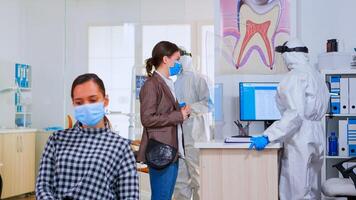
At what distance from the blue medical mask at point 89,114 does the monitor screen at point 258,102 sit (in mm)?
2174

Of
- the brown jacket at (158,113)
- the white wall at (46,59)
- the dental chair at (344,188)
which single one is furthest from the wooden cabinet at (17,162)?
the dental chair at (344,188)

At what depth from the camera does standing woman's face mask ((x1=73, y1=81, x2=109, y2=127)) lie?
1.69 metres

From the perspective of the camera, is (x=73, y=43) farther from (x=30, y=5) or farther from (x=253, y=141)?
(x=253, y=141)

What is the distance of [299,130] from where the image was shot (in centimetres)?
303

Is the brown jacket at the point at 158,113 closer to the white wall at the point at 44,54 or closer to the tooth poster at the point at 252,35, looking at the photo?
the tooth poster at the point at 252,35

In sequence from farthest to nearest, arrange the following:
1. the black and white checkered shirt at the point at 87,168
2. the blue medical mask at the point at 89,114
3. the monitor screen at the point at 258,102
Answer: the monitor screen at the point at 258,102
the blue medical mask at the point at 89,114
the black and white checkered shirt at the point at 87,168

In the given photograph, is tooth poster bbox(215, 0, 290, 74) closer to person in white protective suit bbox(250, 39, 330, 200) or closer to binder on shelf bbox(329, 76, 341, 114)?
binder on shelf bbox(329, 76, 341, 114)

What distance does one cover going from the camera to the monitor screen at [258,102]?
3.71 meters

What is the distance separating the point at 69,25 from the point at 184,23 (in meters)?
1.62

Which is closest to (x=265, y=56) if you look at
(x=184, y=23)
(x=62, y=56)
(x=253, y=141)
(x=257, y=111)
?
(x=257, y=111)

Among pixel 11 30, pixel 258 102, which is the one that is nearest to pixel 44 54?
pixel 11 30

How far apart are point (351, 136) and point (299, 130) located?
1214 mm

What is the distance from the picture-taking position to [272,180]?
2.96 meters

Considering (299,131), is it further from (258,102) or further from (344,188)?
(258,102)
